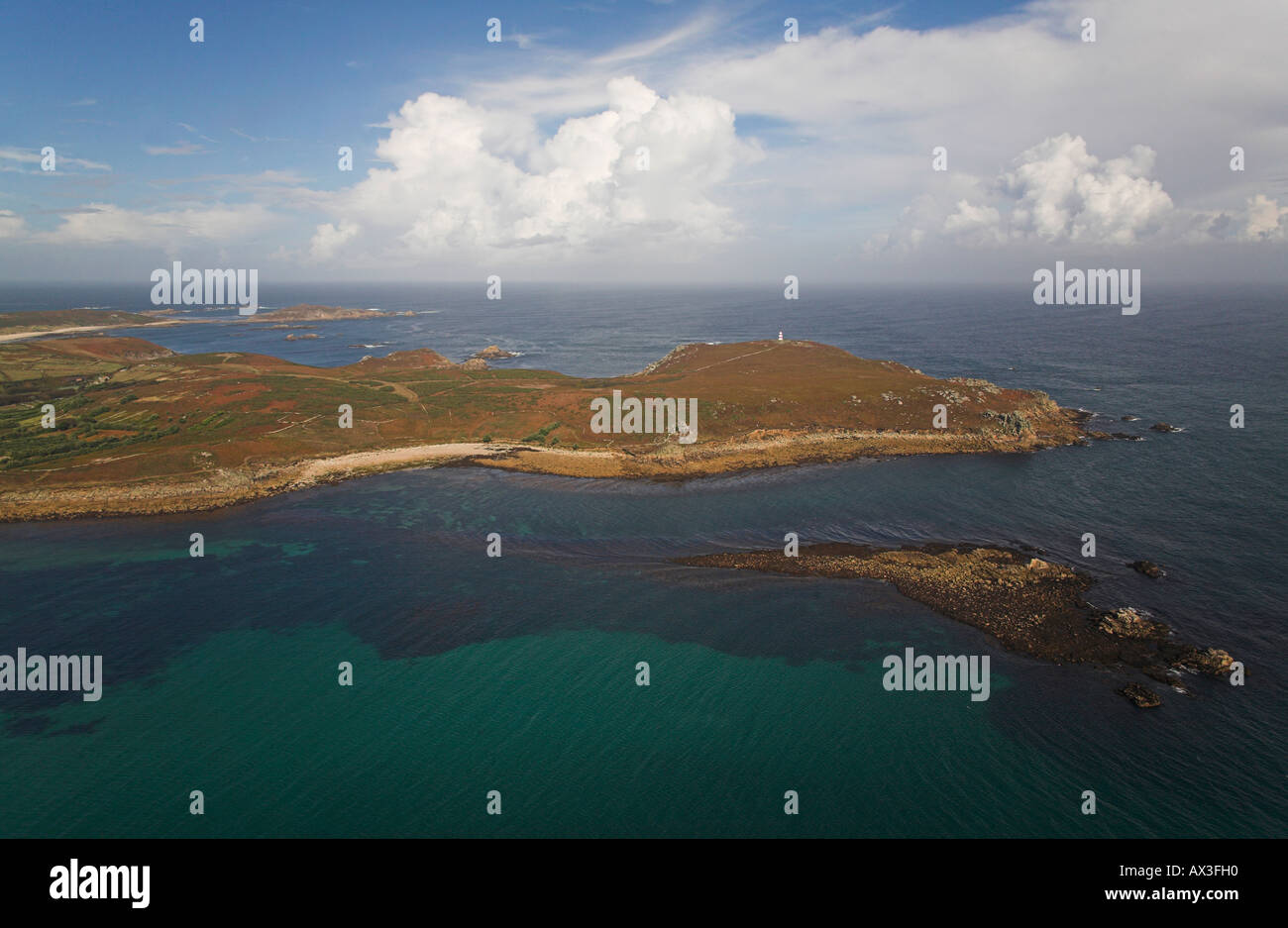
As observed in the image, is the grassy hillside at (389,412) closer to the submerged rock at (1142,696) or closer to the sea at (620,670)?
the sea at (620,670)

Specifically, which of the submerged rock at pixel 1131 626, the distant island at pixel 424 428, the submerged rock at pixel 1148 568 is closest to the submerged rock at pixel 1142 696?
the submerged rock at pixel 1131 626

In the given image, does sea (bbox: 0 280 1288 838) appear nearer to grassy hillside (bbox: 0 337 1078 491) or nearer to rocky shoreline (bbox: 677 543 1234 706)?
rocky shoreline (bbox: 677 543 1234 706)

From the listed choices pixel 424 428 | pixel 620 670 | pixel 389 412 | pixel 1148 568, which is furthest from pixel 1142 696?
pixel 389 412

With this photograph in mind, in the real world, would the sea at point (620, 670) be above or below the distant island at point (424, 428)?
below

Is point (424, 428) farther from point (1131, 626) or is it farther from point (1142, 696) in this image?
point (1142, 696)

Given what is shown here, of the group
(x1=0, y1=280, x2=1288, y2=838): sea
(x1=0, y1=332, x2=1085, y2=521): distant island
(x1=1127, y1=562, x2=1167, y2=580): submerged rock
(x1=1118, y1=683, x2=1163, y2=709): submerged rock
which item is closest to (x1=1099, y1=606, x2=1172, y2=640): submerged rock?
(x1=0, y1=280, x2=1288, y2=838): sea
